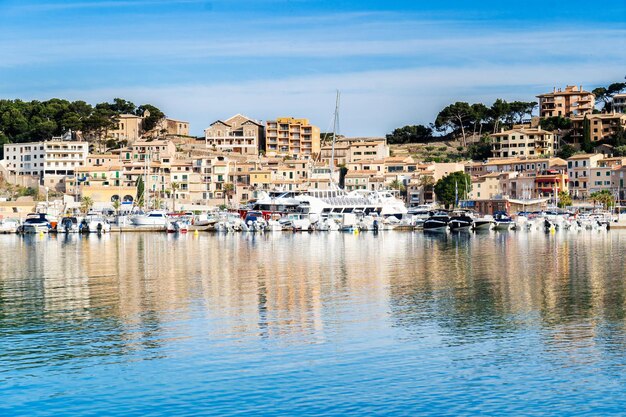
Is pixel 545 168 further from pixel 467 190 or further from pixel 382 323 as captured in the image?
pixel 382 323

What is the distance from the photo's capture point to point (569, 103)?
11175 cm

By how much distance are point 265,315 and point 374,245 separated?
30.7 metres

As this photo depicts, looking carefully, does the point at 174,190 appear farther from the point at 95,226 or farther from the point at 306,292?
the point at 306,292

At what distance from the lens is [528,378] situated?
17.0 m

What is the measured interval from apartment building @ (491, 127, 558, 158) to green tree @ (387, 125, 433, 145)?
54.1 feet

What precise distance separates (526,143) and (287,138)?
89.9 ft

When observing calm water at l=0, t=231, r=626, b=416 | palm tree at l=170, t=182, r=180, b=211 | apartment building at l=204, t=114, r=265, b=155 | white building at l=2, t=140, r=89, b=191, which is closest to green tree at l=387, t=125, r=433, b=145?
apartment building at l=204, t=114, r=265, b=155

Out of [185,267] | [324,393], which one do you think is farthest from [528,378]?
[185,267]

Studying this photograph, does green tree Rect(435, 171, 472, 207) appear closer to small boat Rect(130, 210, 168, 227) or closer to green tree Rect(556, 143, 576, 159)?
green tree Rect(556, 143, 576, 159)

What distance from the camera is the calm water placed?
15742mm

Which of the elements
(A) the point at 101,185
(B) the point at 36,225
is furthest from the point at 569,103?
(B) the point at 36,225

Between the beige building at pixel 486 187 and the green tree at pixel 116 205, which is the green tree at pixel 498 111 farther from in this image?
the green tree at pixel 116 205

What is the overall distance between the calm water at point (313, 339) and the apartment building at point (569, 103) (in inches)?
2971

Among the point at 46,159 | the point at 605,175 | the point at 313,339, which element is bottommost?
the point at 313,339
